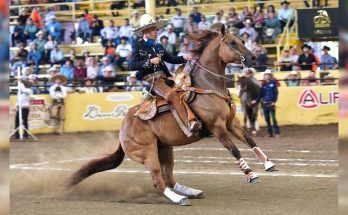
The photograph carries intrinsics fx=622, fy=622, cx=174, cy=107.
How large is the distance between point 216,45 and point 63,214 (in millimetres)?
2447

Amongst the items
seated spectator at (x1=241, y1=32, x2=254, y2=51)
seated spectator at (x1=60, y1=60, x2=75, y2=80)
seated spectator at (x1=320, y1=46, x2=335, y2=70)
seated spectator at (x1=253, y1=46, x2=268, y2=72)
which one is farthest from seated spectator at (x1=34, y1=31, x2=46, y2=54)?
seated spectator at (x1=320, y1=46, x2=335, y2=70)

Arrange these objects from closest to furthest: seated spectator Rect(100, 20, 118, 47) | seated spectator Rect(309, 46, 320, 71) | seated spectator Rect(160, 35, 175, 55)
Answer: seated spectator Rect(309, 46, 320, 71) < seated spectator Rect(160, 35, 175, 55) < seated spectator Rect(100, 20, 118, 47)

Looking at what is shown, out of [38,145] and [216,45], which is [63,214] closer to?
[216,45]

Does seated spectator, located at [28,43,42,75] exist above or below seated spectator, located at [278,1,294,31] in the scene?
below

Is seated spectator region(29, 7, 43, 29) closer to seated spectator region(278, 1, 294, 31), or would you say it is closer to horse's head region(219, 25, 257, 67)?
seated spectator region(278, 1, 294, 31)

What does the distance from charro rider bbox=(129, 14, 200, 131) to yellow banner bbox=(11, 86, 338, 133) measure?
961cm

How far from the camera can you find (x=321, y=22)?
56.6ft

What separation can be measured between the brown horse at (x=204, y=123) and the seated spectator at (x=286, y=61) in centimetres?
997

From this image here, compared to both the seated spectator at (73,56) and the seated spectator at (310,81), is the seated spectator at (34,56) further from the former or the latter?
the seated spectator at (310,81)

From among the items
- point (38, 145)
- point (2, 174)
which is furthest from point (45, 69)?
point (2, 174)

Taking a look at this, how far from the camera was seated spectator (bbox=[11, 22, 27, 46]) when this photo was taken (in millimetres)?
21094

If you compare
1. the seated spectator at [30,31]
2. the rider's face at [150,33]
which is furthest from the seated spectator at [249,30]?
the rider's face at [150,33]

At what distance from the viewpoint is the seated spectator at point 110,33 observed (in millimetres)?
19766

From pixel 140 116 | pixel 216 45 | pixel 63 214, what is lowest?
pixel 63 214
